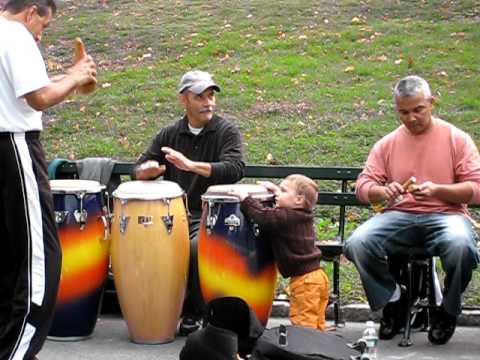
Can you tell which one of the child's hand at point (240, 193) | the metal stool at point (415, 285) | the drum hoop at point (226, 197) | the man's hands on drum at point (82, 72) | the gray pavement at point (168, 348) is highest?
the man's hands on drum at point (82, 72)

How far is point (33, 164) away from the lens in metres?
4.62

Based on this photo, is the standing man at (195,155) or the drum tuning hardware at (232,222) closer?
the drum tuning hardware at (232,222)

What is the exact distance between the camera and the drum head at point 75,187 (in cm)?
583

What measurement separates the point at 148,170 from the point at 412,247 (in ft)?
5.29

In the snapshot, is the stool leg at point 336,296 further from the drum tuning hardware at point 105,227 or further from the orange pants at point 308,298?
the drum tuning hardware at point 105,227

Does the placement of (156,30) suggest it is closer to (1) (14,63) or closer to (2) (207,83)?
(2) (207,83)

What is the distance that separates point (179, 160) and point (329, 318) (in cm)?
143

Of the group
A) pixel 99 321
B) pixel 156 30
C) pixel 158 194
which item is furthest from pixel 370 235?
pixel 156 30

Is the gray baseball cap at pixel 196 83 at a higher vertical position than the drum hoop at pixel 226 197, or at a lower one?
higher

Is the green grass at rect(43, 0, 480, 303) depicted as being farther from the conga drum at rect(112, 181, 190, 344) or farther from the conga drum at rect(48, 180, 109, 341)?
the conga drum at rect(48, 180, 109, 341)

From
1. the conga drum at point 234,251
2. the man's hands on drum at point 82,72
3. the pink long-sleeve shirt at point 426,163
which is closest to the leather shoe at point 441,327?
the pink long-sleeve shirt at point 426,163

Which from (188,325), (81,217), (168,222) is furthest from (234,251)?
(81,217)

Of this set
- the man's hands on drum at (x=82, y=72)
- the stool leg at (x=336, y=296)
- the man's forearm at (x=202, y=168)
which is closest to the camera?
the man's hands on drum at (x=82, y=72)

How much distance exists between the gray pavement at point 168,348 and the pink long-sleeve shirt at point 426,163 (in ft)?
2.51
